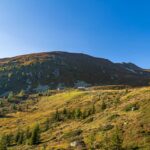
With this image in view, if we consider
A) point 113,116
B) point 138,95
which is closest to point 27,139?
point 113,116

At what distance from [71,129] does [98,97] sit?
4226 cm

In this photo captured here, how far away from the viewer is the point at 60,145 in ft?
239

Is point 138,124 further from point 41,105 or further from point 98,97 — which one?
point 41,105

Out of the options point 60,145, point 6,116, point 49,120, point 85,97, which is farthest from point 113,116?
point 6,116

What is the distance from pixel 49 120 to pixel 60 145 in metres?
35.3

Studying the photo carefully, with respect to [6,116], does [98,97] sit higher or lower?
higher

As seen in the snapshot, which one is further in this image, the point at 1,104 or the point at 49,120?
the point at 1,104

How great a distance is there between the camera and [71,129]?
3452 inches

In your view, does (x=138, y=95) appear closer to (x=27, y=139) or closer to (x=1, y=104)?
(x=27, y=139)

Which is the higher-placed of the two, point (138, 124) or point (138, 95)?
point (138, 95)

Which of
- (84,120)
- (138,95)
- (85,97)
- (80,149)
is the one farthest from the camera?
(85,97)

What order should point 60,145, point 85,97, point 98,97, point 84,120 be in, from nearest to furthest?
1. point 60,145
2. point 84,120
3. point 98,97
4. point 85,97

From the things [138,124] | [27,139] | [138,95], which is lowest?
[27,139]

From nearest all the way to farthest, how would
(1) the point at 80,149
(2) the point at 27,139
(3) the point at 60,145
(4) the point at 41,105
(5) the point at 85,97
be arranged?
(1) the point at 80,149
(3) the point at 60,145
(2) the point at 27,139
(5) the point at 85,97
(4) the point at 41,105
